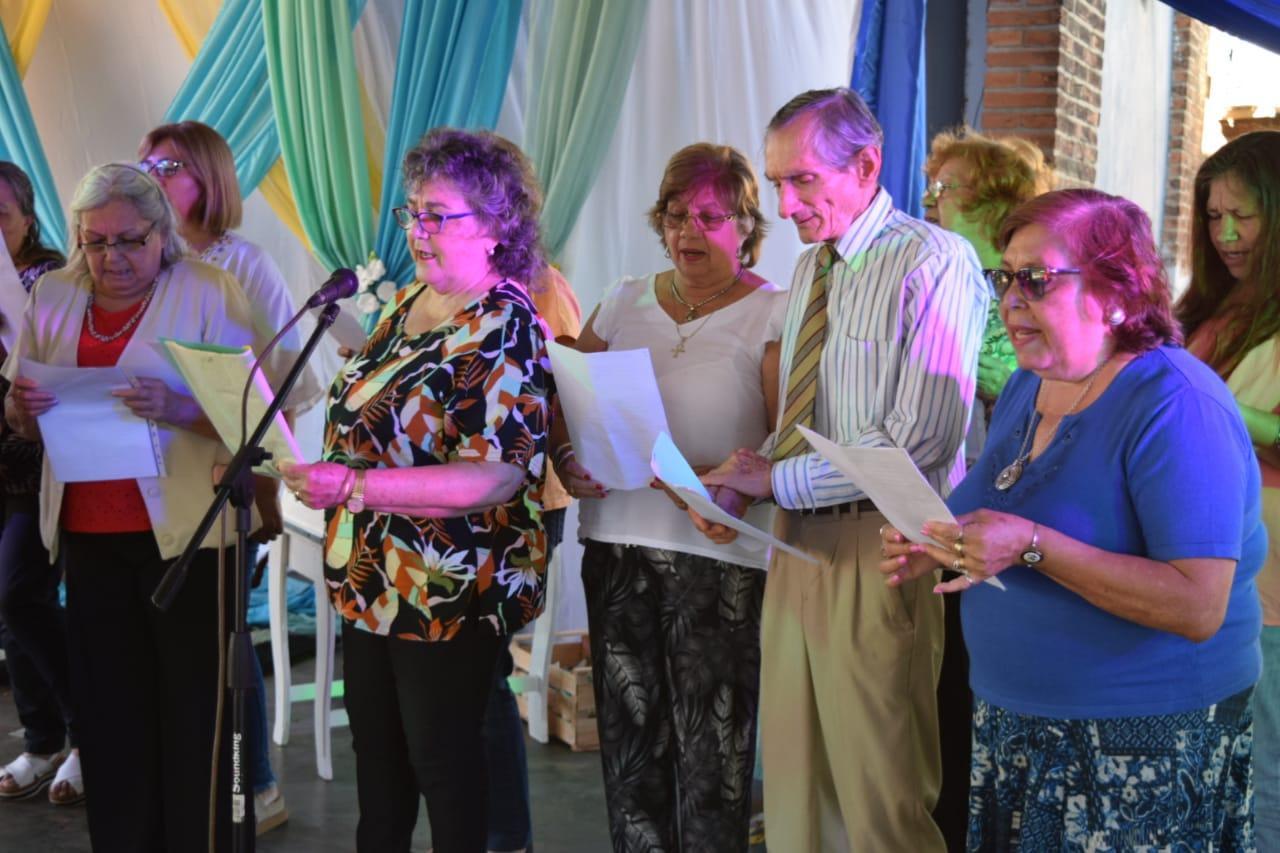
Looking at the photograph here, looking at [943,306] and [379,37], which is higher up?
[379,37]

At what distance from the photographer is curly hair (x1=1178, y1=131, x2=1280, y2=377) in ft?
7.67

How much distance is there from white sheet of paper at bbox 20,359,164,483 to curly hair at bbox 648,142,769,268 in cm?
112

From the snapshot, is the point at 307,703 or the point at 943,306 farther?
the point at 307,703

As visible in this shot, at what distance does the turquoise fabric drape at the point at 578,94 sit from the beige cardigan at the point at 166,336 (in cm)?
158

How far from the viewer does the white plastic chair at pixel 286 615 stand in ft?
12.8

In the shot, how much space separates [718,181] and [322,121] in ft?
8.10

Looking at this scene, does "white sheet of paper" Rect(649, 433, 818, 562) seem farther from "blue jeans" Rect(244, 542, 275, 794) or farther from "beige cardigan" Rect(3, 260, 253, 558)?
"blue jeans" Rect(244, 542, 275, 794)

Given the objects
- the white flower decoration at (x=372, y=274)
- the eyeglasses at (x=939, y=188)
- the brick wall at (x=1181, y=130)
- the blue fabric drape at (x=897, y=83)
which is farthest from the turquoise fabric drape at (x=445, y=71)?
the brick wall at (x=1181, y=130)

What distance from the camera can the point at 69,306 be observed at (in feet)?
9.23

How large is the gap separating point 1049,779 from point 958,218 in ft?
5.01

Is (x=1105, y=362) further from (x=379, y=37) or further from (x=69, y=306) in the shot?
(x=379, y=37)

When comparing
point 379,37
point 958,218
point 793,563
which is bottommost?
point 793,563

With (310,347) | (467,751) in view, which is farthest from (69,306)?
(467,751)

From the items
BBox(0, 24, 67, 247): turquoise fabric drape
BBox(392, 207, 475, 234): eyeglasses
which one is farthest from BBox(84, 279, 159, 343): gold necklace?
BBox(0, 24, 67, 247): turquoise fabric drape
